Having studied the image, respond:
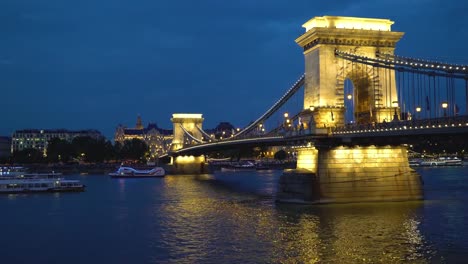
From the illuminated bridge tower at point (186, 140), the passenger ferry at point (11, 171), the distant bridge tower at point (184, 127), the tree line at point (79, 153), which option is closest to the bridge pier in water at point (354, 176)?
the passenger ferry at point (11, 171)

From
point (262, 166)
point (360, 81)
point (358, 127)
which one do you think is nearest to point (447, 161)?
point (262, 166)

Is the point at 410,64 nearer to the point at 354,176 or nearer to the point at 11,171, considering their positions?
the point at 354,176

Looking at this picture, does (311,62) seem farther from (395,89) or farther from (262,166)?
(262,166)

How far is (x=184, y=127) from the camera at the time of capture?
119 m

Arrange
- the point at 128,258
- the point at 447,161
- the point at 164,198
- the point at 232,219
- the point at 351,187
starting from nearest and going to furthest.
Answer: the point at 128,258, the point at 232,219, the point at 351,187, the point at 164,198, the point at 447,161

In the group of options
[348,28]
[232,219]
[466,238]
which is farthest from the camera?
[348,28]

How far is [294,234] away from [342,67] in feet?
58.4

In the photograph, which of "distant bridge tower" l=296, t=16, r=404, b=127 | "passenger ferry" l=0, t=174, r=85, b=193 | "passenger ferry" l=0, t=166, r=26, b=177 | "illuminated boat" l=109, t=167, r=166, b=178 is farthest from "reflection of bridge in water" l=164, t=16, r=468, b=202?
"illuminated boat" l=109, t=167, r=166, b=178

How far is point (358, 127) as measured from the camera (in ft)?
117

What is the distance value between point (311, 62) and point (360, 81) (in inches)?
169

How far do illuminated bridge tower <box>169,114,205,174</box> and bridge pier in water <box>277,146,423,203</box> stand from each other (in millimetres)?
66606

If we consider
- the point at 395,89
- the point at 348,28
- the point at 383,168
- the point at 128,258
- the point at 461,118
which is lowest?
the point at 128,258

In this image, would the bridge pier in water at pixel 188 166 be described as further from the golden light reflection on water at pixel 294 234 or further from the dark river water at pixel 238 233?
the golden light reflection on water at pixel 294 234

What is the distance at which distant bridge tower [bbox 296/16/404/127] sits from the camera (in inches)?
1666
